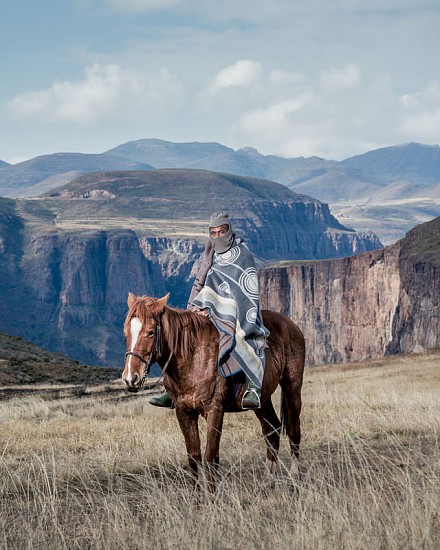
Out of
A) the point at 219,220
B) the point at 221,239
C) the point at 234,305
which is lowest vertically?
the point at 234,305

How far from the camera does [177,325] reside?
7.99m

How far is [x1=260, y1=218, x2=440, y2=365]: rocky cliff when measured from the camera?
10081 cm

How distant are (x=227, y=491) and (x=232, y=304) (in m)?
2.32

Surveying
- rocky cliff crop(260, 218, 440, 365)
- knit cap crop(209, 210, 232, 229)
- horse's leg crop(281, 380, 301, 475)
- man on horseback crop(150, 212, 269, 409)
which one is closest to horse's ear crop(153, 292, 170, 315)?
man on horseback crop(150, 212, 269, 409)

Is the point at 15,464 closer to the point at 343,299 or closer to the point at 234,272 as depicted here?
the point at 234,272

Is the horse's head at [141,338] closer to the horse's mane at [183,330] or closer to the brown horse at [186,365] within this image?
the brown horse at [186,365]

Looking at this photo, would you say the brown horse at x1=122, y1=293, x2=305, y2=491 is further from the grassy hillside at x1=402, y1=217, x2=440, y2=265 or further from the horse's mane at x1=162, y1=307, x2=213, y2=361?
the grassy hillside at x1=402, y1=217, x2=440, y2=265

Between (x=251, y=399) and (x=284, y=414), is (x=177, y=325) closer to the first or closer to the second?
(x=251, y=399)

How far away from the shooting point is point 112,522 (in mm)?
6340

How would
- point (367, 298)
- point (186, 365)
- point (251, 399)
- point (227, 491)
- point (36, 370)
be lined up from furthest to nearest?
point (367, 298) → point (36, 370) → point (251, 399) → point (186, 365) → point (227, 491)

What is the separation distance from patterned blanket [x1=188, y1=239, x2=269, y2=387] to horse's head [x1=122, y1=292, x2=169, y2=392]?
2.33 feet

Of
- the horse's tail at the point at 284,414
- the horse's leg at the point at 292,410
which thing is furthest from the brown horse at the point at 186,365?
the horse's tail at the point at 284,414

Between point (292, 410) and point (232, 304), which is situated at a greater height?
point (232, 304)


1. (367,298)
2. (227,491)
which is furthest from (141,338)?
(367,298)
